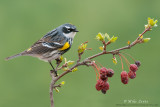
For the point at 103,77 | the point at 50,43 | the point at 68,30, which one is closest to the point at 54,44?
the point at 50,43

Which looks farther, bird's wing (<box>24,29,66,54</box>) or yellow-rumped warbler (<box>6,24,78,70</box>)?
bird's wing (<box>24,29,66,54</box>)

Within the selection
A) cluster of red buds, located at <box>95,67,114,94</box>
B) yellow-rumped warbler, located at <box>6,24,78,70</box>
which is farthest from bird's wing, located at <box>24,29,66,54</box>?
cluster of red buds, located at <box>95,67,114,94</box>

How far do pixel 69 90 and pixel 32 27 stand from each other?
2087 millimetres

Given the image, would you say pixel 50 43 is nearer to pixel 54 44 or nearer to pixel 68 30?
pixel 54 44

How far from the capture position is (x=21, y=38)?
807cm

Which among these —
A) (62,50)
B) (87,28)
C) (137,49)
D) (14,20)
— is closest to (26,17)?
(14,20)

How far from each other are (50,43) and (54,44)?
0.08m

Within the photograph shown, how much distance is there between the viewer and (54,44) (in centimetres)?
513

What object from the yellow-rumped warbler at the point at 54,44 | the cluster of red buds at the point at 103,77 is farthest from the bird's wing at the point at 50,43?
the cluster of red buds at the point at 103,77

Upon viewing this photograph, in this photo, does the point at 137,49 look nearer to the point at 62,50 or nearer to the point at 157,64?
the point at 157,64

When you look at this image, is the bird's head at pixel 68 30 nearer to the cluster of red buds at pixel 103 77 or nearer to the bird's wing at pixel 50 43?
the bird's wing at pixel 50 43

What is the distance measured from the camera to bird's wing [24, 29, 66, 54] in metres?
5.04

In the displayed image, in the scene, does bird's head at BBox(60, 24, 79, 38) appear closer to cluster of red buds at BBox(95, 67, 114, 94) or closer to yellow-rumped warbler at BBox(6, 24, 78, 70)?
yellow-rumped warbler at BBox(6, 24, 78, 70)

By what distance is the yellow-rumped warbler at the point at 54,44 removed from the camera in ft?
16.1
